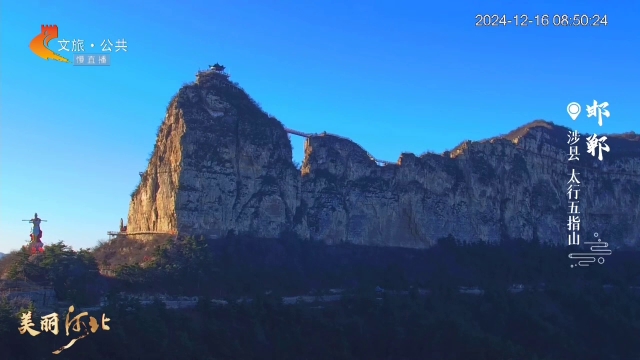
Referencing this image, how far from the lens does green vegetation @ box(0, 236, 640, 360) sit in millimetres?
23656

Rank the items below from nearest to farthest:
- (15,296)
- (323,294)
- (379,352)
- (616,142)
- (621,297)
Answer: (15,296) < (379,352) < (323,294) < (621,297) < (616,142)

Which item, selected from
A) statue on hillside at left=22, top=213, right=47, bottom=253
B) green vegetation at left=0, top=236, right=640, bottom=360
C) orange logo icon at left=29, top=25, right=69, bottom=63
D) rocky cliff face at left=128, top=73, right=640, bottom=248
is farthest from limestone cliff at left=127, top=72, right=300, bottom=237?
orange logo icon at left=29, top=25, right=69, bottom=63

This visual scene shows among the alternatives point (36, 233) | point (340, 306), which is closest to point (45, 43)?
point (36, 233)

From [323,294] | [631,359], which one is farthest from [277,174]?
[631,359]

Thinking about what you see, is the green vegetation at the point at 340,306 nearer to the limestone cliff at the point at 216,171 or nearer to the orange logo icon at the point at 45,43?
the limestone cliff at the point at 216,171

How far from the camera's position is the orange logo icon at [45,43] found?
63.9 feet

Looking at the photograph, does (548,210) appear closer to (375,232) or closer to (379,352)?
(375,232)

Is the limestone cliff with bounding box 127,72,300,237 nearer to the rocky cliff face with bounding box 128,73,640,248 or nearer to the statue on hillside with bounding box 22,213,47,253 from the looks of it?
the rocky cliff face with bounding box 128,73,640,248

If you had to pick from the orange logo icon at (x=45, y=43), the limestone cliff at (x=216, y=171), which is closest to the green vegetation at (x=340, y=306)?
the limestone cliff at (x=216, y=171)

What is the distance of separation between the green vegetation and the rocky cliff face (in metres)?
1.47

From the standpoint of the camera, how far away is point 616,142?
53.8 metres

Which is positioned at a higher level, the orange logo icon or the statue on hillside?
the orange logo icon

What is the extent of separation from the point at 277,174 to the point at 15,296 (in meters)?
15.7

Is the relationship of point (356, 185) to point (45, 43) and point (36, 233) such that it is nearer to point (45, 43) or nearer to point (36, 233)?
point (36, 233)
